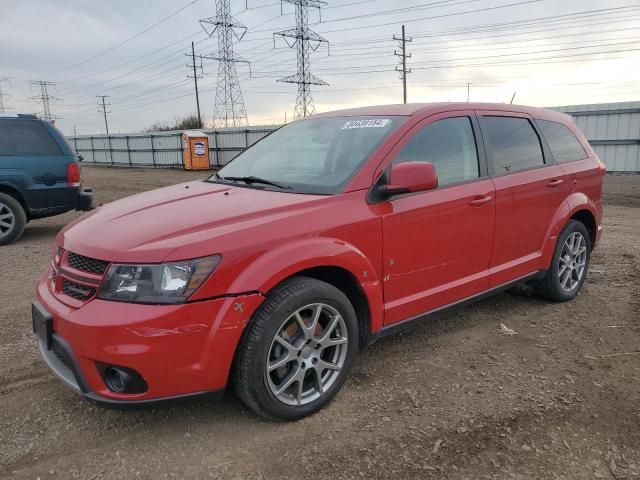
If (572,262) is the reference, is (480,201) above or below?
above

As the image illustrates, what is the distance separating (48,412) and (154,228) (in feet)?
4.30

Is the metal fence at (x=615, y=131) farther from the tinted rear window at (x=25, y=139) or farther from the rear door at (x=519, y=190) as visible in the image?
the tinted rear window at (x=25, y=139)

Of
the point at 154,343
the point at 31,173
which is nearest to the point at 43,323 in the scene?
the point at 154,343

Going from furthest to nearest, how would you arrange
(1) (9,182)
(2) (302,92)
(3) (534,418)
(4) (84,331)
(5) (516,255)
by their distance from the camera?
1. (2) (302,92)
2. (1) (9,182)
3. (5) (516,255)
4. (3) (534,418)
5. (4) (84,331)

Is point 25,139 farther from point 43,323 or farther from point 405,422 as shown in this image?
point 405,422

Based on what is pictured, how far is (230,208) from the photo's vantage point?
2.93m

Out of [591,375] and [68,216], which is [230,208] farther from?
[68,216]

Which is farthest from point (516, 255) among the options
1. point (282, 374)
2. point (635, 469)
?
point (282, 374)

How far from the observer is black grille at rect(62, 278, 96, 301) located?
2.62 meters

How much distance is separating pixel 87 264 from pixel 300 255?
109 centimetres

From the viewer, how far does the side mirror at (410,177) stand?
307 centimetres

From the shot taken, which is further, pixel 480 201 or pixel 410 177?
pixel 480 201

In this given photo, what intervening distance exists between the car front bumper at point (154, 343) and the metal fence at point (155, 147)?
19.2 m

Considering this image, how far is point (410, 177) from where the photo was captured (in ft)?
10.1
